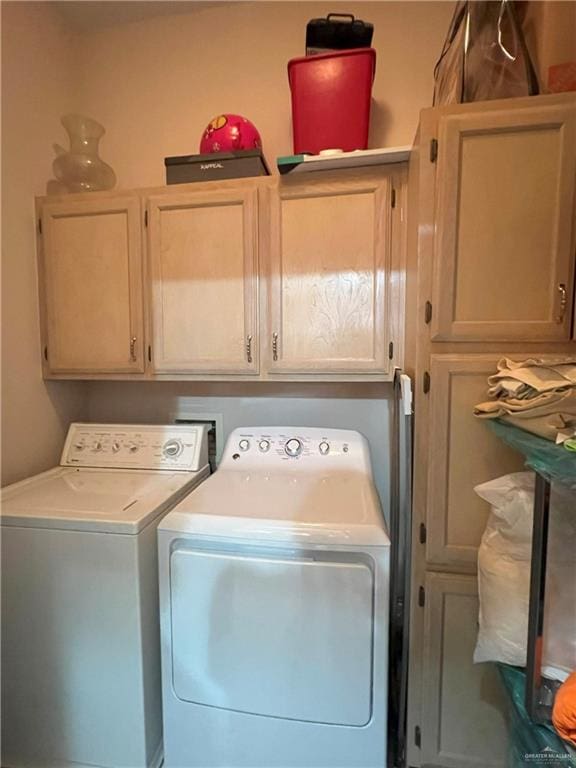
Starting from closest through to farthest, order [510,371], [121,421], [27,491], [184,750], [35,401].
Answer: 1. [510,371]
2. [184,750]
3. [27,491]
4. [35,401]
5. [121,421]

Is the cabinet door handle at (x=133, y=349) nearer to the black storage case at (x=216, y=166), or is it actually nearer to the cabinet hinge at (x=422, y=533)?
the black storage case at (x=216, y=166)

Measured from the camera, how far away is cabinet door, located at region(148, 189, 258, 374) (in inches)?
58.2

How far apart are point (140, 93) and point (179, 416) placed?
5.28 feet

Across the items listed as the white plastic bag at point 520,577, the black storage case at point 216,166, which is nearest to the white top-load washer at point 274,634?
the white plastic bag at point 520,577

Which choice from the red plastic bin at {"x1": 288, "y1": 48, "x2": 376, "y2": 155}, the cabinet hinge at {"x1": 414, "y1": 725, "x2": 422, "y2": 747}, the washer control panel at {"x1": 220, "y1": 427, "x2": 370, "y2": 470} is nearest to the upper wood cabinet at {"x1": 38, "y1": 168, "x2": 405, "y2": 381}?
the red plastic bin at {"x1": 288, "y1": 48, "x2": 376, "y2": 155}

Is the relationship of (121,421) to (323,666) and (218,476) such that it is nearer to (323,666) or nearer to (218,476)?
(218,476)

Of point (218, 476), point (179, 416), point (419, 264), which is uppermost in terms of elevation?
point (419, 264)

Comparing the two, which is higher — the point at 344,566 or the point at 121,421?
the point at 121,421

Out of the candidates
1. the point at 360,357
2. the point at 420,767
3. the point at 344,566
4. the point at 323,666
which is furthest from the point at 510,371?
the point at 420,767

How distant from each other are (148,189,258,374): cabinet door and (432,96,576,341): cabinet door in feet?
2.38

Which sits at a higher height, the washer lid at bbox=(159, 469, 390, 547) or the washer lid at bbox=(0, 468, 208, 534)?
the washer lid at bbox=(159, 469, 390, 547)

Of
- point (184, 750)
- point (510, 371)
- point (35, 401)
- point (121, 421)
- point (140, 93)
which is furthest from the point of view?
point (121, 421)

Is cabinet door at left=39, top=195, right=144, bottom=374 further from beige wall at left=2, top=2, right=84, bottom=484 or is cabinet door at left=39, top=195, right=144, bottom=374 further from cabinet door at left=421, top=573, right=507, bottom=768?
cabinet door at left=421, top=573, right=507, bottom=768

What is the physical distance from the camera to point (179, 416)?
1908 millimetres
